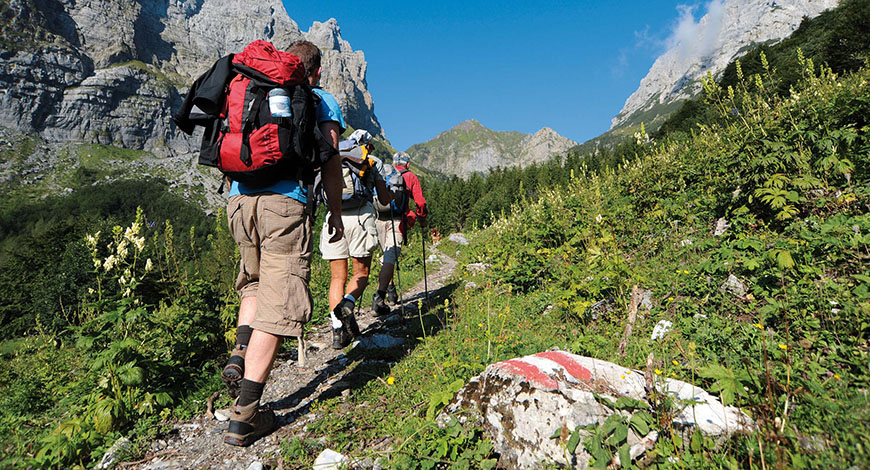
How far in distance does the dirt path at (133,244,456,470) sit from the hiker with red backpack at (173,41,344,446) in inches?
6.5

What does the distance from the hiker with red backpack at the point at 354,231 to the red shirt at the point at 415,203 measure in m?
0.90

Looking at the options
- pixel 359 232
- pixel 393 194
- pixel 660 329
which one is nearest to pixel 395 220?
pixel 393 194

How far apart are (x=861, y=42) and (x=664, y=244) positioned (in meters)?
34.4

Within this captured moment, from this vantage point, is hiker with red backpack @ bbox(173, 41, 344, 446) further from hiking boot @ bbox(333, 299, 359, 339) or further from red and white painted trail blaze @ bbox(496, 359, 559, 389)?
red and white painted trail blaze @ bbox(496, 359, 559, 389)

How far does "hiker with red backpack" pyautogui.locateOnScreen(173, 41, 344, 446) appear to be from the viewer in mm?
2609

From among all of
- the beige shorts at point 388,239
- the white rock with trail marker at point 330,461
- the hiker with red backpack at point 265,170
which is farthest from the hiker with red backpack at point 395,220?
the white rock with trail marker at point 330,461

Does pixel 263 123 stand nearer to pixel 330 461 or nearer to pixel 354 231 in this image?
pixel 330 461

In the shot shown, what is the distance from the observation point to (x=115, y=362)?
3.07m

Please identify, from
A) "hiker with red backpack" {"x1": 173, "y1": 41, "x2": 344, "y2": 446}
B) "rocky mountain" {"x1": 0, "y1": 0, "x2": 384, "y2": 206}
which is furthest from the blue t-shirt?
"rocky mountain" {"x1": 0, "y1": 0, "x2": 384, "y2": 206}

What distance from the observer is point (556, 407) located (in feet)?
6.33

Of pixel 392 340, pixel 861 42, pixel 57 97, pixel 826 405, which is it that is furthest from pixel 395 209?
pixel 57 97

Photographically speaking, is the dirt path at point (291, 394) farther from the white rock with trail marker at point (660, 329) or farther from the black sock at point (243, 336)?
the white rock with trail marker at point (660, 329)

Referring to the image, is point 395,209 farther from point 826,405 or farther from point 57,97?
point 57,97

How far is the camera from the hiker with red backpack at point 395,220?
19.1ft
